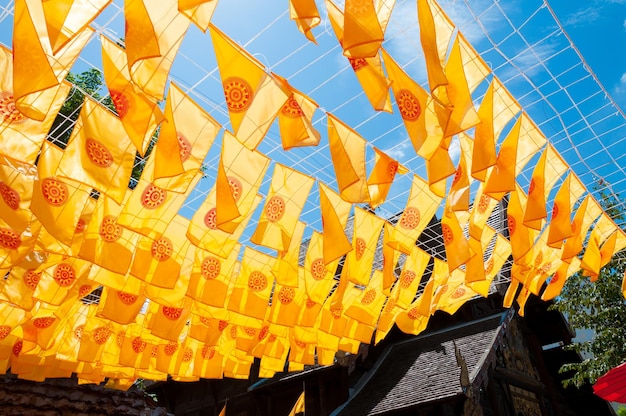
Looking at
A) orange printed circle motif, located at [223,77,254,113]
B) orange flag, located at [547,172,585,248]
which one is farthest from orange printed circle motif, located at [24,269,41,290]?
orange flag, located at [547,172,585,248]

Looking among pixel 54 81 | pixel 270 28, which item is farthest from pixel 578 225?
pixel 54 81

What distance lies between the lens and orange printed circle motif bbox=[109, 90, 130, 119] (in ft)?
10.8

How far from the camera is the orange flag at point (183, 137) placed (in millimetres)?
3641

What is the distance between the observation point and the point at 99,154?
12.3 feet

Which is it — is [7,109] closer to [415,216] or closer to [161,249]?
[161,249]

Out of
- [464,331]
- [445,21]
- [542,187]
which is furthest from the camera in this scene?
[464,331]

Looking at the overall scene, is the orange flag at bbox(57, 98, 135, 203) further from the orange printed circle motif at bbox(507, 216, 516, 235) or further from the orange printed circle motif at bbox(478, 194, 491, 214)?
the orange printed circle motif at bbox(507, 216, 516, 235)

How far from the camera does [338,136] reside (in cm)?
413

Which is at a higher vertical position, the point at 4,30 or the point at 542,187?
the point at 4,30

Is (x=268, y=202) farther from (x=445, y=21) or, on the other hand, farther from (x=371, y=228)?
(x=445, y=21)

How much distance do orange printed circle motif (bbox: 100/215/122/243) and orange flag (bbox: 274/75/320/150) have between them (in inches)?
83.8

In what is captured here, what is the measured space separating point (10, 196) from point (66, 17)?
2.06m

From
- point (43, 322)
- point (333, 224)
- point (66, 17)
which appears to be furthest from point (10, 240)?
point (333, 224)

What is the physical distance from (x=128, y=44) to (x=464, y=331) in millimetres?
8791
